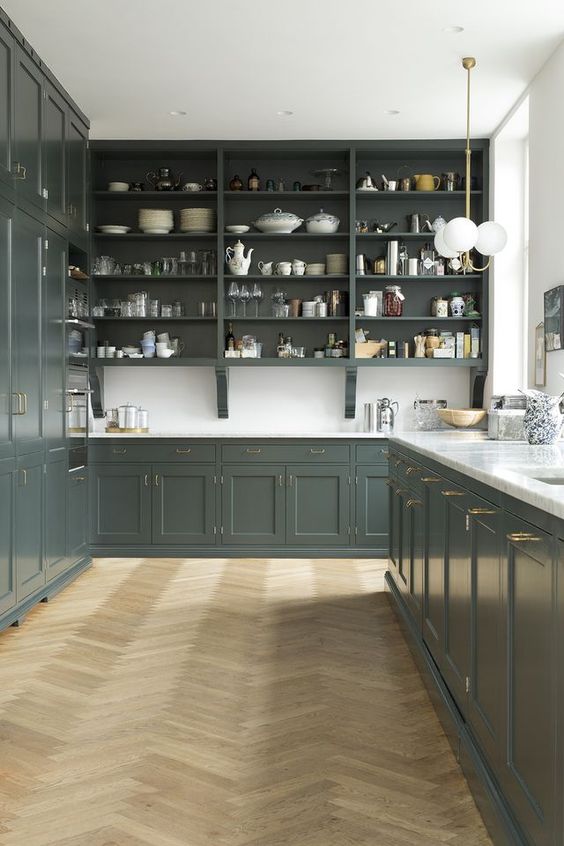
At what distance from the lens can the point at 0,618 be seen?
4.25m

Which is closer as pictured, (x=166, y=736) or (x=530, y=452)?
(x=166, y=736)

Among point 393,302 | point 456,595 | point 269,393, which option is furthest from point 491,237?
point 269,393

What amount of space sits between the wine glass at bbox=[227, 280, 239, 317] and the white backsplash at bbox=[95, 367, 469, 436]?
525 mm

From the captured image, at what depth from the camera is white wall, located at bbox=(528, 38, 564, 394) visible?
4.86 metres

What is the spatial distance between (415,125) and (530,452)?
3.65m

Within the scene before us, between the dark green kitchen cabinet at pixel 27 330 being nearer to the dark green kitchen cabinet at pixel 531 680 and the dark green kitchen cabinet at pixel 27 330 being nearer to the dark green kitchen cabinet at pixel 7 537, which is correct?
the dark green kitchen cabinet at pixel 7 537

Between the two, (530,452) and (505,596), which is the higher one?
(530,452)

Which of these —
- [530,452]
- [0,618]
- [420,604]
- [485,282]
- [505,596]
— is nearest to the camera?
[505,596]

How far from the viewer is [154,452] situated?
21.4 ft

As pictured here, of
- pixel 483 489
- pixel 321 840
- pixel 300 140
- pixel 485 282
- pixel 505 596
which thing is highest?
pixel 300 140

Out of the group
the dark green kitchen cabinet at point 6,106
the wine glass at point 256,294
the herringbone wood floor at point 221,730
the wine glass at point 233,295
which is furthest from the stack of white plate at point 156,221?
the herringbone wood floor at point 221,730

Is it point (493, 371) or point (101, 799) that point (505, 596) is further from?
point (493, 371)

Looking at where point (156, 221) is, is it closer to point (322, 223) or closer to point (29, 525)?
point (322, 223)

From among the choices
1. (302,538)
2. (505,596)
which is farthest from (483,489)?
(302,538)
